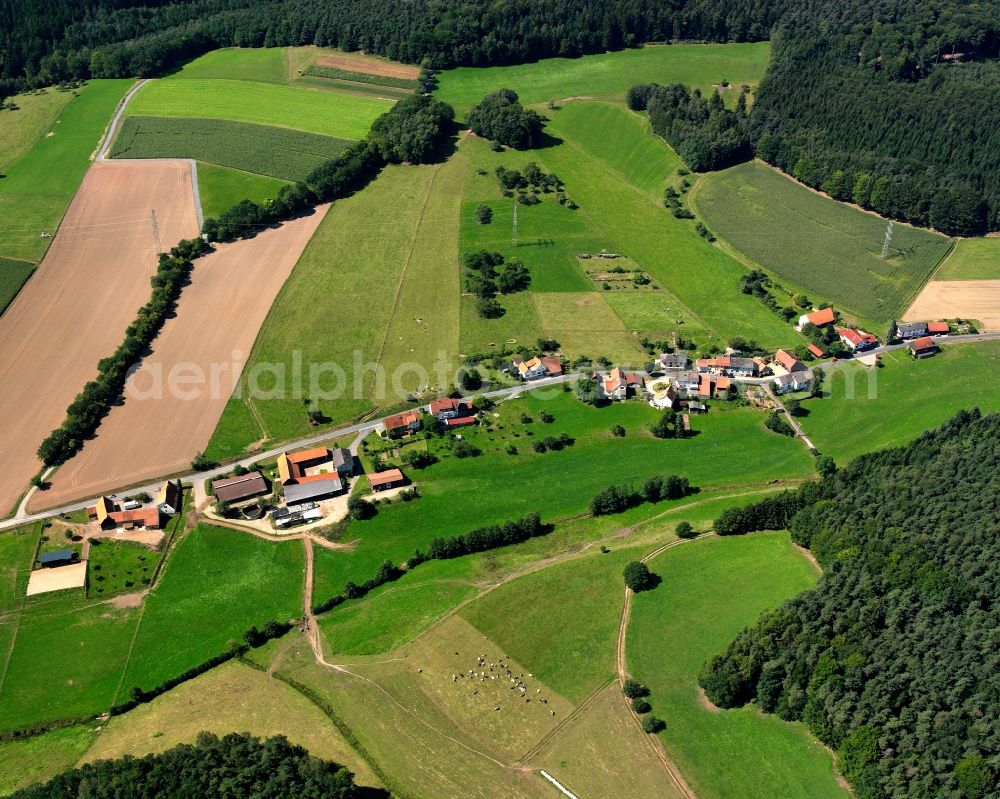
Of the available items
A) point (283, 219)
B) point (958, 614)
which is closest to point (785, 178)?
point (283, 219)

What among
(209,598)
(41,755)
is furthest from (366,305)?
(41,755)

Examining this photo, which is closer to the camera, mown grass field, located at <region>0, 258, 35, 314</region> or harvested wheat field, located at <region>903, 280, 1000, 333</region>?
harvested wheat field, located at <region>903, 280, 1000, 333</region>

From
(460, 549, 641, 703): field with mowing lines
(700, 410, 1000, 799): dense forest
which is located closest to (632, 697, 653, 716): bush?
(460, 549, 641, 703): field with mowing lines

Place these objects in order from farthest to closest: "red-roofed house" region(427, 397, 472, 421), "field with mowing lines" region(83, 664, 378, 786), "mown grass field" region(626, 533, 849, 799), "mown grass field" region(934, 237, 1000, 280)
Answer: "mown grass field" region(934, 237, 1000, 280), "red-roofed house" region(427, 397, 472, 421), "field with mowing lines" region(83, 664, 378, 786), "mown grass field" region(626, 533, 849, 799)

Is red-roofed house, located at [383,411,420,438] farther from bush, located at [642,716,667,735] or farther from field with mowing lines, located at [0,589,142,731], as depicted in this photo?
bush, located at [642,716,667,735]

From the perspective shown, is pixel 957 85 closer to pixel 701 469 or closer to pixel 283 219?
pixel 701 469

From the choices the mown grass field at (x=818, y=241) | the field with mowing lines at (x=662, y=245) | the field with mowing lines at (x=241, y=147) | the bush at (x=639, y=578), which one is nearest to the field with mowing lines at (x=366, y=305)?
the field with mowing lines at (x=241, y=147)
